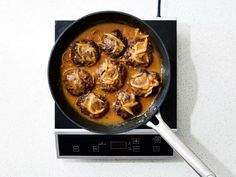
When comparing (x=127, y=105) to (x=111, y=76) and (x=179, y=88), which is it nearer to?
(x=111, y=76)

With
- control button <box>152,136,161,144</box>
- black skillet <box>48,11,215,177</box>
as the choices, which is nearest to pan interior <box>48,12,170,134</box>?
black skillet <box>48,11,215,177</box>

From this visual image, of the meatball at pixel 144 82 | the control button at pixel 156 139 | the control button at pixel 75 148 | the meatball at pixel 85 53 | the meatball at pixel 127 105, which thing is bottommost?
the control button at pixel 75 148

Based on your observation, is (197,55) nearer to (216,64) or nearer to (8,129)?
(216,64)

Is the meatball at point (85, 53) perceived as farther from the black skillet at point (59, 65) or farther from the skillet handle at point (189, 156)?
the skillet handle at point (189, 156)

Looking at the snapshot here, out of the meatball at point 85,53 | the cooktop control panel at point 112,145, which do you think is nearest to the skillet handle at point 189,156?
the cooktop control panel at point 112,145

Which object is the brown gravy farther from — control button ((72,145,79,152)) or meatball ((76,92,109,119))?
control button ((72,145,79,152))
